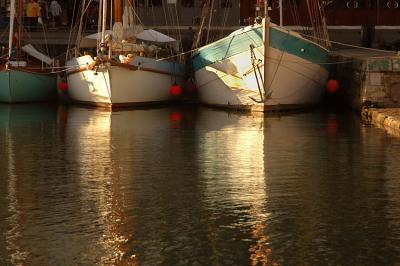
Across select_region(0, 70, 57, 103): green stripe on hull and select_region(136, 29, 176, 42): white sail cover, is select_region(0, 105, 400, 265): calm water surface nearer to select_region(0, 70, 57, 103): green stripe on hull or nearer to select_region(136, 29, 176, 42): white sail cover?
select_region(0, 70, 57, 103): green stripe on hull

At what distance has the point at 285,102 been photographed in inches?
1347

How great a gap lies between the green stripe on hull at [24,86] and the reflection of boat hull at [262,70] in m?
6.29

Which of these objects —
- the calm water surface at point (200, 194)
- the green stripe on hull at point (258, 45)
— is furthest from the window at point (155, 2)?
the calm water surface at point (200, 194)

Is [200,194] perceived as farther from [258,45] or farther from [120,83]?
[120,83]

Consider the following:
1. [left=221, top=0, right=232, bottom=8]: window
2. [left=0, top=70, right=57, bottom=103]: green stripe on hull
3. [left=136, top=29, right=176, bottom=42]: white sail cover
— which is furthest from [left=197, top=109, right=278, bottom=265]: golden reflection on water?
[left=221, top=0, right=232, bottom=8]: window

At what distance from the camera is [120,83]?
3584 cm

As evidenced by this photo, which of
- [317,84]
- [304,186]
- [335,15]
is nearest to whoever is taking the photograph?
[304,186]

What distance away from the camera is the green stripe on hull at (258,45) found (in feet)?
109

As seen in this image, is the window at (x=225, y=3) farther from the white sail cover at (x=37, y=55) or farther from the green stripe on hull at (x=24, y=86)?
the green stripe on hull at (x=24, y=86)

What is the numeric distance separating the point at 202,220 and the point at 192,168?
5192mm

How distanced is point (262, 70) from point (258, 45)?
0.75 metres

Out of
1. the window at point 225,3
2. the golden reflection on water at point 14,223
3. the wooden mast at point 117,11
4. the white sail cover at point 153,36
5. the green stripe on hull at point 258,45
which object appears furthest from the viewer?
the window at point 225,3

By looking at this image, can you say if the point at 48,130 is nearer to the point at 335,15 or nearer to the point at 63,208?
the point at 63,208

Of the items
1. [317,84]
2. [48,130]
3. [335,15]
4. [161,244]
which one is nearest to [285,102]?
[317,84]
